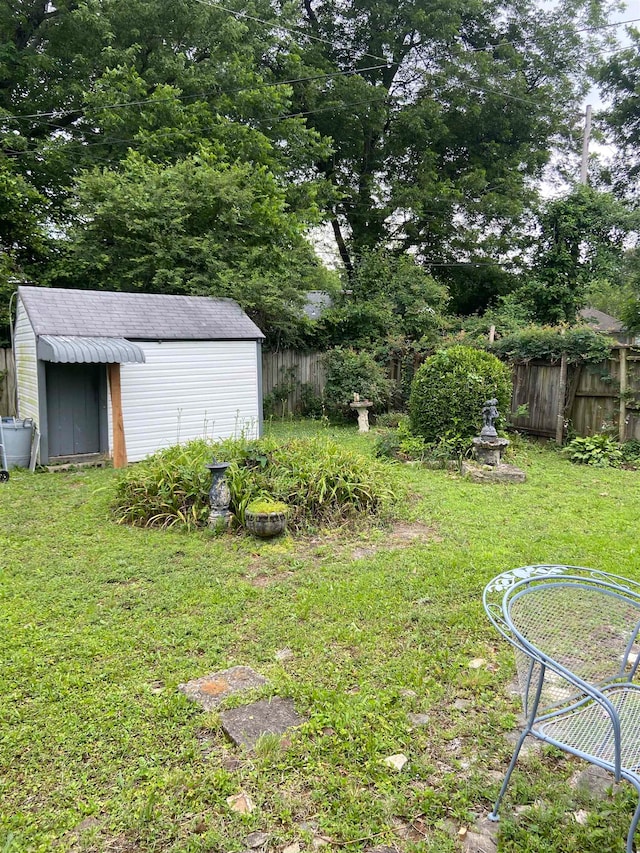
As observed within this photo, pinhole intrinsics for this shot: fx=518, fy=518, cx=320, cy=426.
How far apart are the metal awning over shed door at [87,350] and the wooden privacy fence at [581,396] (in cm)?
633

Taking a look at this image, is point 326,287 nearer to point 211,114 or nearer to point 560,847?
point 211,114

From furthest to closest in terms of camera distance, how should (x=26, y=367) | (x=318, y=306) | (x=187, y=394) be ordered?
(x=318, y=306), (x=187, y=394), (x=26, y=367)

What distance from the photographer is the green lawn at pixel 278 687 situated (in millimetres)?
1781

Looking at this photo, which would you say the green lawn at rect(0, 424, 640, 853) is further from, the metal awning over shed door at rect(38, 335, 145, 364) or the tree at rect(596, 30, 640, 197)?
the tree at rect(596, 30, 640, 197)

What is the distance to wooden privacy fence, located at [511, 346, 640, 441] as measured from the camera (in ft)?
24.9

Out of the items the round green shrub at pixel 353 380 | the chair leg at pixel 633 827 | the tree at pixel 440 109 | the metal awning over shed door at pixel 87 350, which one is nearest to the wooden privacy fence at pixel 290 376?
the round green shrub at pixel 353 380

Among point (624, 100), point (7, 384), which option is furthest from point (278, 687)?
point (624, 100)

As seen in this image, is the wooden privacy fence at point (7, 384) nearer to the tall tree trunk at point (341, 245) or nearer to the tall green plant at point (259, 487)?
the tall green plant at point (259, 487)

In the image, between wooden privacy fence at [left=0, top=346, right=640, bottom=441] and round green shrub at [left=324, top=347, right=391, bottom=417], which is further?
round green shrub at [left=324, top=347, right=391, bottom=417]

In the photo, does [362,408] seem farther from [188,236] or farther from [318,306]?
[188,236]

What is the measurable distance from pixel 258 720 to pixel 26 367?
734cm

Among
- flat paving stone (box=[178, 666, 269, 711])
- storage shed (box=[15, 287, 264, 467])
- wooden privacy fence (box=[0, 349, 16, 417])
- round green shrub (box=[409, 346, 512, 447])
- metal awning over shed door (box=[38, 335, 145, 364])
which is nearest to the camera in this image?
flat paving stone (box=[178, 666, 269, 711])

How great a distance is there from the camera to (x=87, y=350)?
688 centimetres

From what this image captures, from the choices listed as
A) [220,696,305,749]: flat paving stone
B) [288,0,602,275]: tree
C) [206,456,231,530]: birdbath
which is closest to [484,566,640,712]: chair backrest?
[220,696,305,749]: flat paving stone
